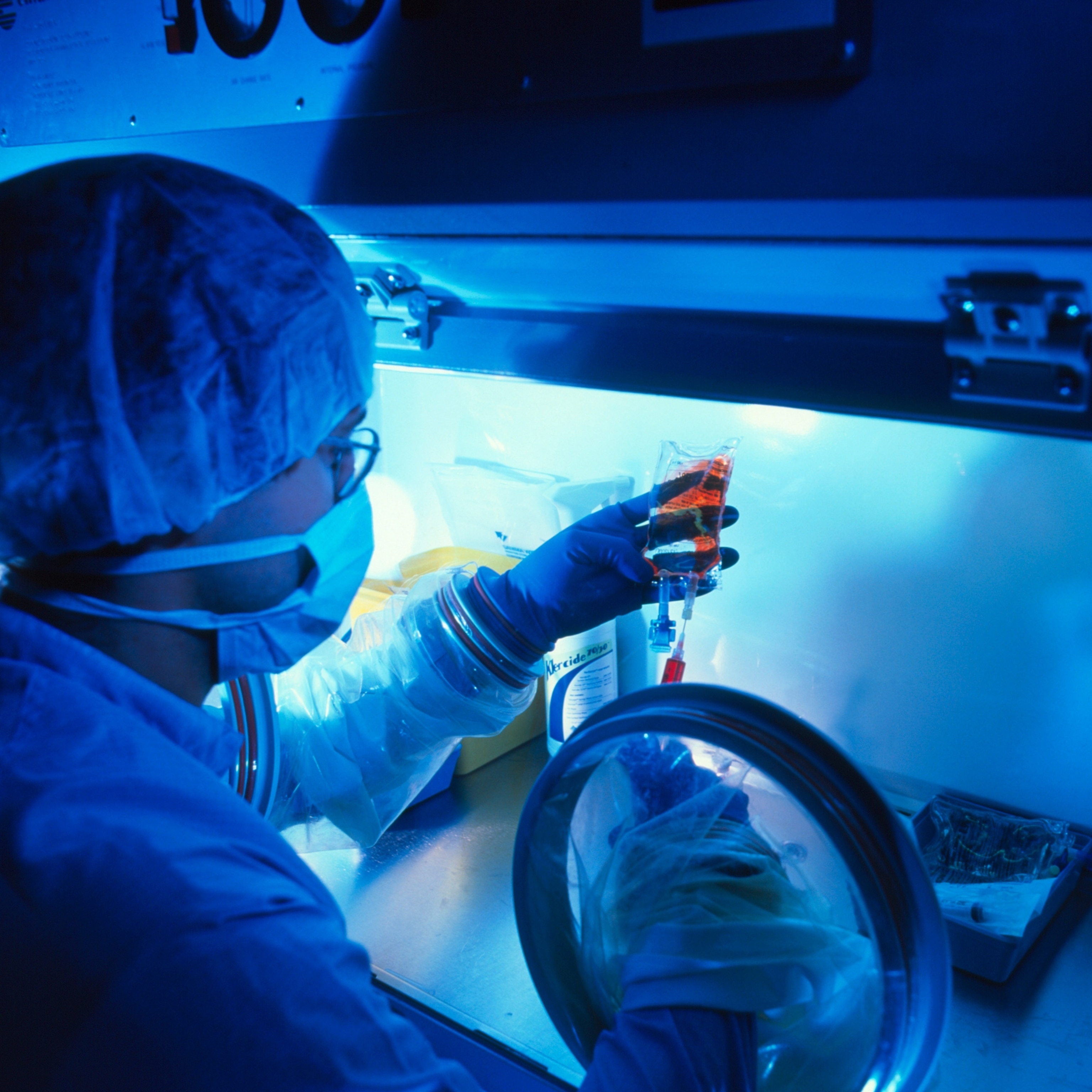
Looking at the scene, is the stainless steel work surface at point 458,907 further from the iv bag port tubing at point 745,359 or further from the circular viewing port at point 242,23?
the circular viewing port at point 242,23

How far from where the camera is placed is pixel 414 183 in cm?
84

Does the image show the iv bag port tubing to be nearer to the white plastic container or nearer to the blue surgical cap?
the blue surgical cap

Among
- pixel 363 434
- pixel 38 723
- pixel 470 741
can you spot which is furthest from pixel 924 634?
pixel 38 723

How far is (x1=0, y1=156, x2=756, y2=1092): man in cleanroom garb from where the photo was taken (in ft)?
2.13

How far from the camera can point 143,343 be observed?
2.40 feet

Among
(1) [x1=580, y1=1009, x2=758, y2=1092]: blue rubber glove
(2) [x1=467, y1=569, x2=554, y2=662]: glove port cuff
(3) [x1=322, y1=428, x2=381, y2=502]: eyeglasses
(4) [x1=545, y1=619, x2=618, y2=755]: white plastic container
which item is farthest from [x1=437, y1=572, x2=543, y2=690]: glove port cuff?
(1) [x1=580, y1=1009, x2=758, y2=1092]: blue rubber glove

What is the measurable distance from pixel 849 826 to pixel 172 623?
0.67m

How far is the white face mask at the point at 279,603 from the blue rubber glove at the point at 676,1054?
A: 1.70ft

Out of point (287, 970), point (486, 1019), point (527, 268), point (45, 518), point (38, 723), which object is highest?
point (527, 268)

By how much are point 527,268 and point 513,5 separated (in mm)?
257

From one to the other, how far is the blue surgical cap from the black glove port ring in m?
0.46

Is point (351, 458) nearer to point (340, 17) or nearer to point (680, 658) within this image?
point (340, 17)

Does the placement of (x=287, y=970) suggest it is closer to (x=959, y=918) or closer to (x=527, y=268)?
(x=527, y=268)

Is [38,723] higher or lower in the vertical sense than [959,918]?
higher
